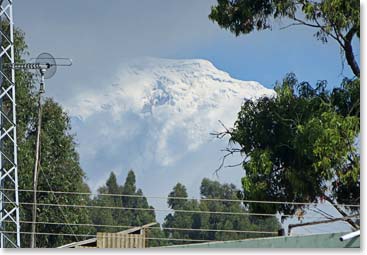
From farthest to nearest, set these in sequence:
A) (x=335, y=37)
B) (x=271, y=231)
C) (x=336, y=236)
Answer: (x=335, y=37)
(x=271, y=231)
(x=336, y=236)

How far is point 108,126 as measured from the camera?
4016 millimetres

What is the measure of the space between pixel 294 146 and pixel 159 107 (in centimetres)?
71

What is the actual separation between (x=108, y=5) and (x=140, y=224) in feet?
3.77

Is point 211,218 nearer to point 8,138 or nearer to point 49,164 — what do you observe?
point 49,164

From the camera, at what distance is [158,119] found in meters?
4.05

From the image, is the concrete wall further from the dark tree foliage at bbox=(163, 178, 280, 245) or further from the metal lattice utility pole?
the metal lattice utility pole

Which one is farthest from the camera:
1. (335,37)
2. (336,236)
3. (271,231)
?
(335,37)

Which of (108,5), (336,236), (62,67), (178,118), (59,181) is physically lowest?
(336,236)

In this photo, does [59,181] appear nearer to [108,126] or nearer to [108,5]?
[108,126]

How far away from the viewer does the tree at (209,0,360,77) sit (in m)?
4.35

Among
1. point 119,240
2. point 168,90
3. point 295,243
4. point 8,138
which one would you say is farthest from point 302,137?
point 8,138

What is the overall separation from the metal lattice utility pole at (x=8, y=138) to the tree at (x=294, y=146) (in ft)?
3.61

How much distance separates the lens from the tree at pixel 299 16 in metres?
4.35

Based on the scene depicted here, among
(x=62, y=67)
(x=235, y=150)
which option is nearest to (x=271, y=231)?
(x=235, y=150)
